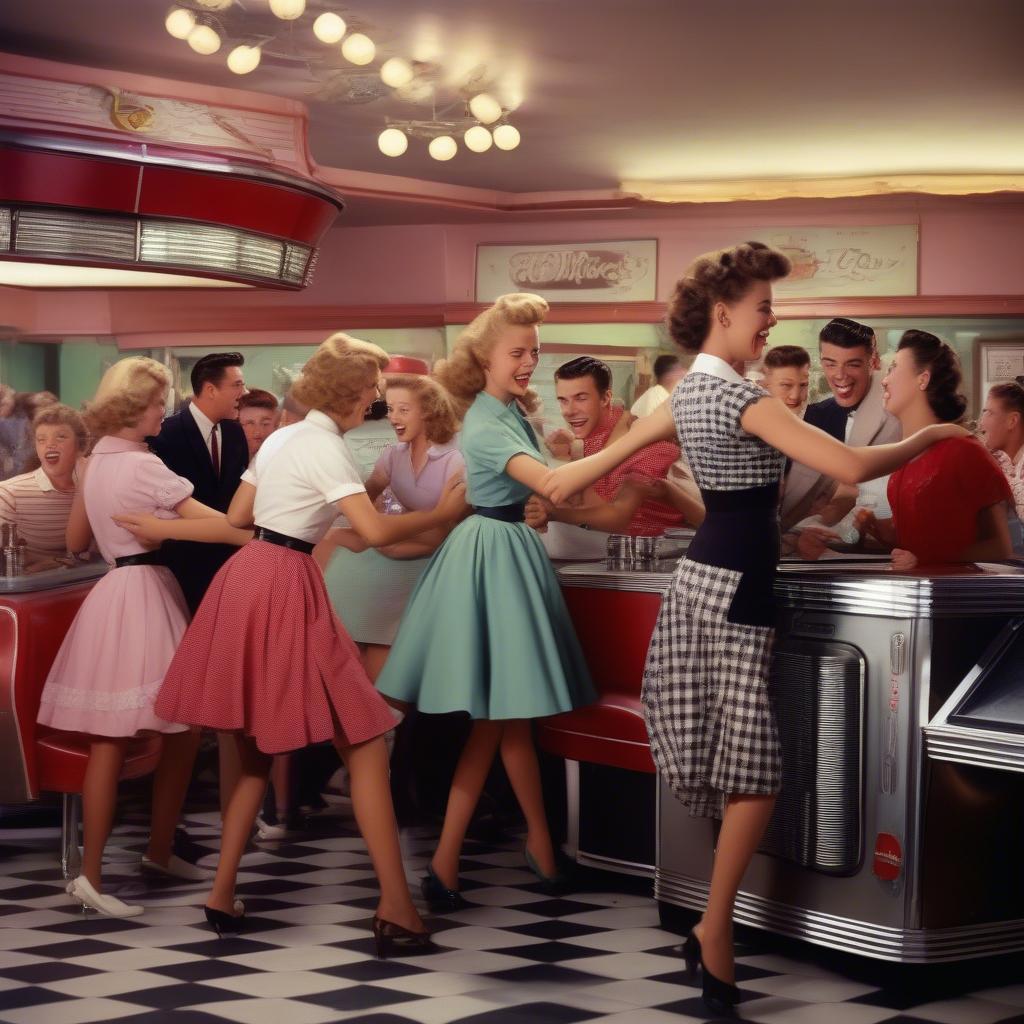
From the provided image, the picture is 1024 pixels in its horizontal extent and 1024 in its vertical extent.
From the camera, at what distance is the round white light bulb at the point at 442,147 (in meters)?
6.52

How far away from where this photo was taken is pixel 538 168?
25.1 feet

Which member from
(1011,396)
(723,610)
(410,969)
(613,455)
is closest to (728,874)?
(723,610)

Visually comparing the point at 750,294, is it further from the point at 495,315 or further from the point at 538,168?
the point at 538,168

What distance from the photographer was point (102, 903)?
3.96 m

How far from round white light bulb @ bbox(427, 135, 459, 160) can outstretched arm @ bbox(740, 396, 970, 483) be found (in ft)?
12.8

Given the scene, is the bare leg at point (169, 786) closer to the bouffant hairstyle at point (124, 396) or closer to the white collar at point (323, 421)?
the bouffant hairstyle at point (124, 396)

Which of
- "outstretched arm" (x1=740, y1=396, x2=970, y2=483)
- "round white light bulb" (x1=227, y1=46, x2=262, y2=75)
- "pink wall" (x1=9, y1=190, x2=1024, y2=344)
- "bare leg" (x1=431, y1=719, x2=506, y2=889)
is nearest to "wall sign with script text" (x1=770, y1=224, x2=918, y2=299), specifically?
"pink wall" (x1=9, y1=190, x2=1024, y2=344)

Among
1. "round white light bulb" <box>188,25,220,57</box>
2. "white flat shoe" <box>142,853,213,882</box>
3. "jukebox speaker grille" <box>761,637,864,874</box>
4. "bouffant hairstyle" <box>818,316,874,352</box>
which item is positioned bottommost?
"white flat shoe" <box>142,853,213,882</box>

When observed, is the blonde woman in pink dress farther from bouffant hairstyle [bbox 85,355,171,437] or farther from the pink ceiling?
the pink ceiling

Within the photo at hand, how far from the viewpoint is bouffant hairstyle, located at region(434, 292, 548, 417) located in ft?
13.1

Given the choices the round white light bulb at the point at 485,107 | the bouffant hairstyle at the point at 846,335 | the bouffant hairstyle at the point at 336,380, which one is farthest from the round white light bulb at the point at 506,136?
the bouffant hairstyle at the point at 336,380

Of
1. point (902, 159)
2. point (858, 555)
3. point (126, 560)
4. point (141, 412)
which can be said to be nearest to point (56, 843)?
point (126, 560)

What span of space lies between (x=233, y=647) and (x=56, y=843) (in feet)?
6.11

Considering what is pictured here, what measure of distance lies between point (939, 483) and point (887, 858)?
98 cm
